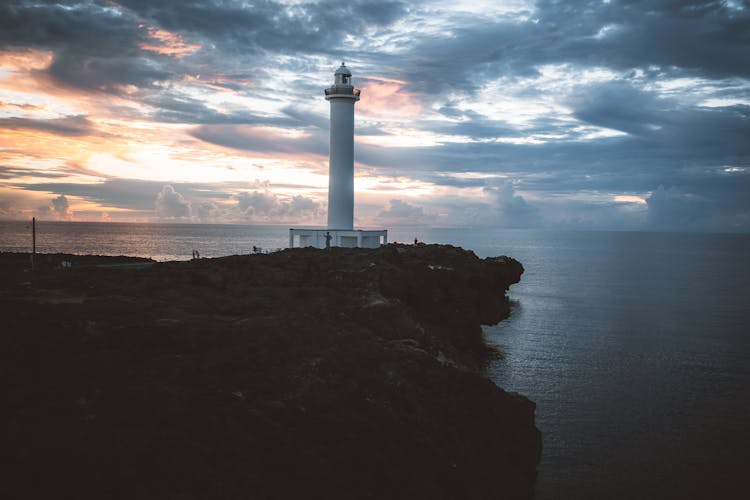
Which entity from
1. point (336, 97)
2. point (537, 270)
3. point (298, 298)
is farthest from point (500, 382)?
point (537, 270)

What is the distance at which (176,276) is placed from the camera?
84.8 feet

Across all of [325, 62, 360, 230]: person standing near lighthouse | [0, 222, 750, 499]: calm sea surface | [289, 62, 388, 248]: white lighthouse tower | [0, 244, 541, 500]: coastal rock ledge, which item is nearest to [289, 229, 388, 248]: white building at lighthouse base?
[289, 62, 388, 248]: white lighthouse tower

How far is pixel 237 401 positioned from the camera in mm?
12383

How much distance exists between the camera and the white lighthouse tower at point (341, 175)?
48.0 meters

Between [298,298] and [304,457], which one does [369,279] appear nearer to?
[298,298]

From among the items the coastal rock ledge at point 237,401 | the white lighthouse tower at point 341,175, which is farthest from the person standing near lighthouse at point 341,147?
the coastal rock ledge at point 237,401

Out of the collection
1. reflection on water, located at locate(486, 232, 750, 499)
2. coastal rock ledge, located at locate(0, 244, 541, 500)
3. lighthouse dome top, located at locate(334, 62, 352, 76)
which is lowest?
reflection on water, located at locate(486, 232, 750, 499)

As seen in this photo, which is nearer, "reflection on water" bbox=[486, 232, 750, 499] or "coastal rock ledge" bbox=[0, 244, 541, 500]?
"coastal rock ledge" bbox=[0, 244, 541, 500]

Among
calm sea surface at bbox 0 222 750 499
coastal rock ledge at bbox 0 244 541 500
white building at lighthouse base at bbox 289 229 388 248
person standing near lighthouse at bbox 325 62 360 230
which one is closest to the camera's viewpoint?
coastal rock ledge at bbox 0 244 541 500

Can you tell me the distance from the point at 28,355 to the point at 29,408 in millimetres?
2683

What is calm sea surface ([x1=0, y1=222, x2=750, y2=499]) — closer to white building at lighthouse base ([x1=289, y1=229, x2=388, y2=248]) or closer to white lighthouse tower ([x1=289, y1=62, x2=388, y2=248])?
white building at lighthouse base ([x1=289, y1=229, x2=388, y2=248])

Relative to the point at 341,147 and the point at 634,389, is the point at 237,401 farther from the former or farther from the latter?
the point at 341,147

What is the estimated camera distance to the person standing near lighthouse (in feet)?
160

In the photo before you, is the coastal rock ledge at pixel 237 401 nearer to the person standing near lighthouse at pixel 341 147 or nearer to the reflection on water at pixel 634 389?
the reflection on water at pixel 634 389
